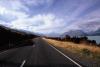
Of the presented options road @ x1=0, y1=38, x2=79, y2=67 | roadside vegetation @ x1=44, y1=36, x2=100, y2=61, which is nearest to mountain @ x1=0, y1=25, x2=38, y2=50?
roadside vegetation @ x1=44, y1=36, x2=100, y2=61

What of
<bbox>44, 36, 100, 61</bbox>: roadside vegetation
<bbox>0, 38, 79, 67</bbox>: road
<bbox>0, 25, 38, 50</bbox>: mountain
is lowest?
<bbox>0, 38, 79, 67</bbox>: road

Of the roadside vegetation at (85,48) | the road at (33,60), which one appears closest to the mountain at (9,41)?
the roadside vegetation at (85,48)

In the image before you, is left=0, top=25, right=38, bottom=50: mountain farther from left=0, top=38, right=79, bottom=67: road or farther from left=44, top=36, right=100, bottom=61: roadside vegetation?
left=0, top=38, right=79, bottom=67: road

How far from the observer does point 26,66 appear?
9922 millimetres

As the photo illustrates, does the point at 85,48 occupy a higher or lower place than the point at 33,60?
higher

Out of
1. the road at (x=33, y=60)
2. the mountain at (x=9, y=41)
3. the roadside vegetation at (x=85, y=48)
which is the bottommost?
the road at (x=33, y=60)

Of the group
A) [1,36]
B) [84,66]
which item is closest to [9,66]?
[84,66]

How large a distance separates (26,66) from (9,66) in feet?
3.27

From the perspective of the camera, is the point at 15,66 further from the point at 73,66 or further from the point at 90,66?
the point at 90,66

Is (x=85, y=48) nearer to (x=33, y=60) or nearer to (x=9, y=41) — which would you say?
(x=33, y=60)

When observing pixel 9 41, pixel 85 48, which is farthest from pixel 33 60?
pixel 9 41

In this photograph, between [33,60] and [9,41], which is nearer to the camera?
[33,60]

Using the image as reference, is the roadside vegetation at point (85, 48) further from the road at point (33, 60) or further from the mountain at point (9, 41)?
the mountain at point (9, 41)

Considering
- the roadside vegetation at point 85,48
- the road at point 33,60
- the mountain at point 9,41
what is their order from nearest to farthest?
1. the road at point 33,60
2. the roadside vegetation at point 85,48
3. the mountain at point 9,41
